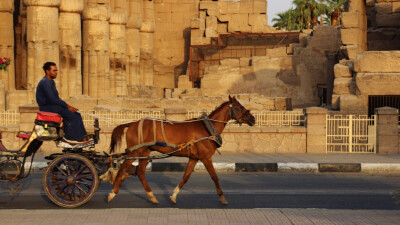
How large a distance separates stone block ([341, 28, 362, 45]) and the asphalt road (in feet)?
40.5

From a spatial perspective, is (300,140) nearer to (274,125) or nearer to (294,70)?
(274,125)

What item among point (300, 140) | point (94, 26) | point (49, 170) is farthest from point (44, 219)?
point (94, 26)

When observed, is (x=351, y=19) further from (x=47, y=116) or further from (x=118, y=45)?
(x=47, y=116)

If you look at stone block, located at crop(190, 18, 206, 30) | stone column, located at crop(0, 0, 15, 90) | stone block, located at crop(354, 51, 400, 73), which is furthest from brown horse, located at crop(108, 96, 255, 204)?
stone block, located at crop(190, 18, 206, 30)

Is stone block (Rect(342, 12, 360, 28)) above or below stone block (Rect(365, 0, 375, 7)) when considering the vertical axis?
below

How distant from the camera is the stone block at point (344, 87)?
20841mm

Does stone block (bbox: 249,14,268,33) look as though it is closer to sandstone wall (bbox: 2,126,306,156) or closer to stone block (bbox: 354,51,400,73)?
stone block (bbox: 354,51,400,73)

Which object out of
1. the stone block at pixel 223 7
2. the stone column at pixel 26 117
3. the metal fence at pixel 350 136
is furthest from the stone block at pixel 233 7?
the stone column at pixel 26 117

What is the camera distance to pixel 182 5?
43969mm

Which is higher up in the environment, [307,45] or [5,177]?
[307,45]

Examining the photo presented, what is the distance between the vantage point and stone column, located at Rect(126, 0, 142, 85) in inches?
1529

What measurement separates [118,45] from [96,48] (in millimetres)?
3969

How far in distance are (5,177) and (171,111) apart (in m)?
7.99

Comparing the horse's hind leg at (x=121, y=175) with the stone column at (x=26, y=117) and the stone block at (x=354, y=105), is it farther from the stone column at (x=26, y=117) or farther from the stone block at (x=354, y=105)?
the stone block at (x=354, y=105)
